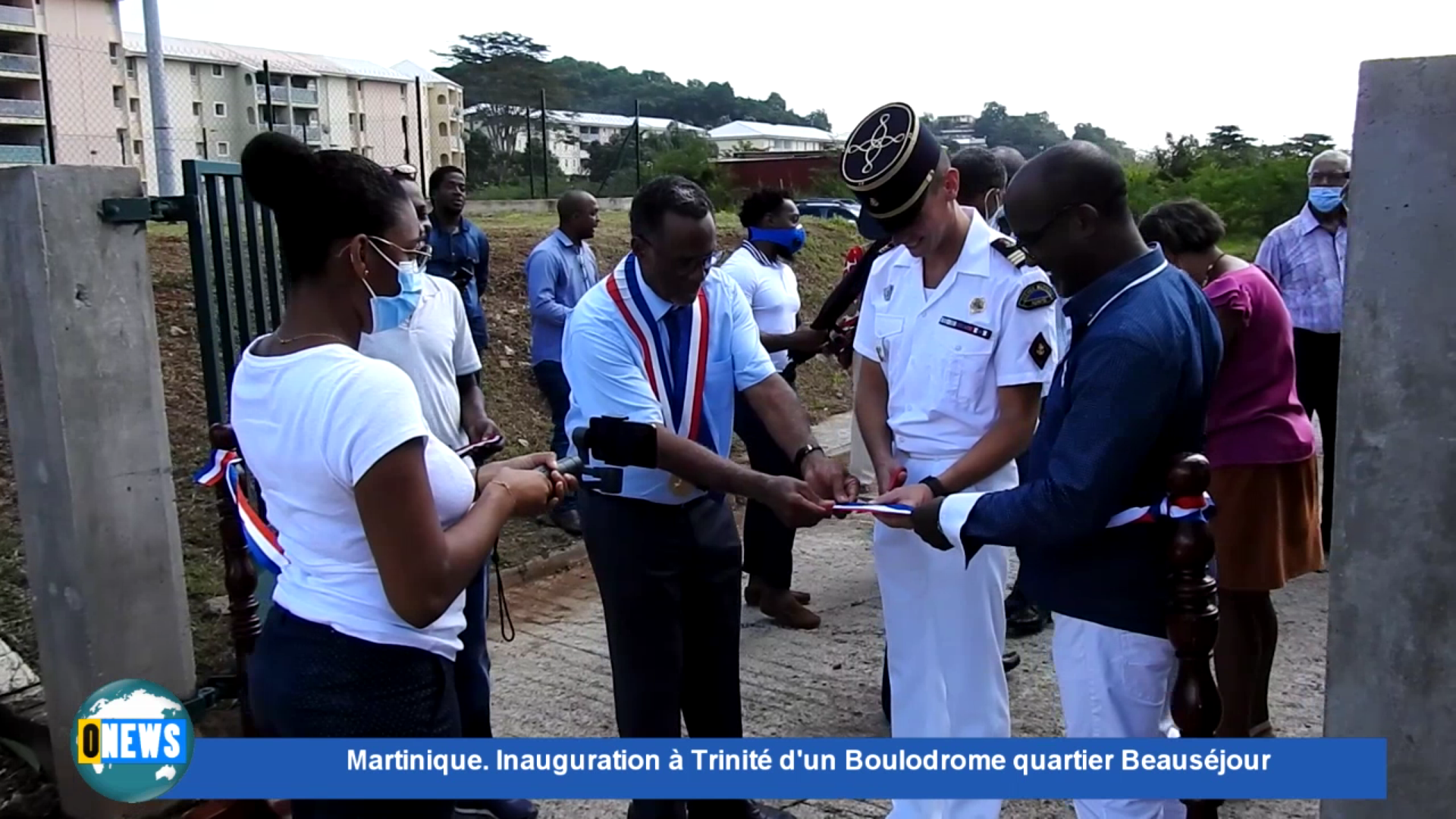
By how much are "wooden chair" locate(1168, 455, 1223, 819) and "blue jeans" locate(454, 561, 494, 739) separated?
2245mm

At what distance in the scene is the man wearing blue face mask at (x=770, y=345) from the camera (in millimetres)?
5363

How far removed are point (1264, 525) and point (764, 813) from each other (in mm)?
1873

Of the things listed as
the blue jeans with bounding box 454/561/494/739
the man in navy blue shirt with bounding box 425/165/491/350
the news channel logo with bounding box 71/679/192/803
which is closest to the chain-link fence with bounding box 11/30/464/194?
the man in navy blue shirt with bounding box 425/165/491/350

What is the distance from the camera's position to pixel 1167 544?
7.17 ft

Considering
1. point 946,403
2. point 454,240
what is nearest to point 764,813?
point 946,403

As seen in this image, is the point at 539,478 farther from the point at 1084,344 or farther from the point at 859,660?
the point at 859,660

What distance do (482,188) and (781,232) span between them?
711 inches

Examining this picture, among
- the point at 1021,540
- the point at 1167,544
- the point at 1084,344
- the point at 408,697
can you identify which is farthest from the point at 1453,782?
the point at 408,697

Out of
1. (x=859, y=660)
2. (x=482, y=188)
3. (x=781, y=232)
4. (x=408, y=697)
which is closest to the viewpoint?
(x=408, y=697)

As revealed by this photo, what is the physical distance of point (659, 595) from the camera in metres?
3.02

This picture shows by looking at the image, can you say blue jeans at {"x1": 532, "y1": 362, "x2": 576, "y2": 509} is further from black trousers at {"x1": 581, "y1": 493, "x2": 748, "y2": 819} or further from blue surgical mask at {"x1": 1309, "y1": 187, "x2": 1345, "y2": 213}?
blue surgical mask at {"x1": 1309, "y1": 187, "x2": 1345, "y2": 213}

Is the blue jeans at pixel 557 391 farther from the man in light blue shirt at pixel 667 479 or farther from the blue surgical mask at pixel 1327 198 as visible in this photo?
the blue surgical mask at pixel 1327 198

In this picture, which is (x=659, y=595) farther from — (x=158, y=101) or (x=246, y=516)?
(x=158, y=101)

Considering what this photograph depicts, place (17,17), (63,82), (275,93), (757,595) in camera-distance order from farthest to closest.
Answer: (17,17)
(275,93)
(63,82)
(757,595)
